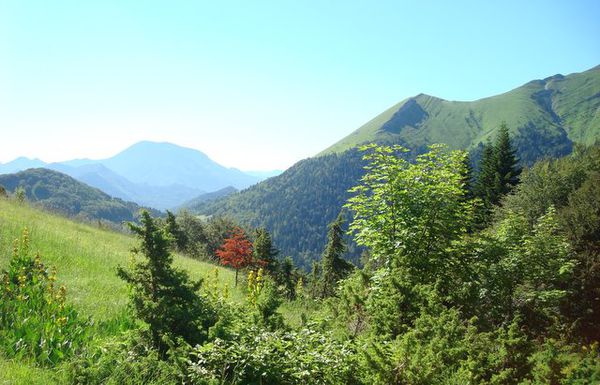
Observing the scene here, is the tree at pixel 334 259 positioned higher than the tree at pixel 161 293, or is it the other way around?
the tree at pixel 161 293

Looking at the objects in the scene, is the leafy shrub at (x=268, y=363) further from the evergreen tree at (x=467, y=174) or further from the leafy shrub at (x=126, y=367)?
the evergreen tree at (x=467, y=174)

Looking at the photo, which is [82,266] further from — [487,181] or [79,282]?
[487,181]

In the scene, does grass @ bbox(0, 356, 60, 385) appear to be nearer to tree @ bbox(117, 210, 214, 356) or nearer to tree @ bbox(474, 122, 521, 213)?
tree @ bbox(117, 210, 214, 356)

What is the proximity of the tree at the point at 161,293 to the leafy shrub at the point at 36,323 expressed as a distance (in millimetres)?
1082

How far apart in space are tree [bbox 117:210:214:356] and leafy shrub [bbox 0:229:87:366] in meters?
1.08

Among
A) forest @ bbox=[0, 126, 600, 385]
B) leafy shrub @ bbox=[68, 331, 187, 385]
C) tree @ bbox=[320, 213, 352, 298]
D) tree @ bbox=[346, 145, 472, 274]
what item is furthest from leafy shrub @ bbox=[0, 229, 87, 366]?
tree @ bbox=[320, 213, 352, 298]

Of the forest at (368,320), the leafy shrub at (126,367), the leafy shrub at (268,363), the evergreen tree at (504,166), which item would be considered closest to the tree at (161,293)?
the forest at (368,320)

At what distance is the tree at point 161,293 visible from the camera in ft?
17.1

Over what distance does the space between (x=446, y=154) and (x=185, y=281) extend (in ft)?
26.9

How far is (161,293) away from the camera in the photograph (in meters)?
5.42

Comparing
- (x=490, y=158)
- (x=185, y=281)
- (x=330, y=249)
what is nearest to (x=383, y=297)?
(x=185, y=281)

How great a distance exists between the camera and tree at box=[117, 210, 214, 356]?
5.22 metres

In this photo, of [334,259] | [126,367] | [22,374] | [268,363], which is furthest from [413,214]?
[334,259]

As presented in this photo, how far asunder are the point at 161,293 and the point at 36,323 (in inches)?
76.3
